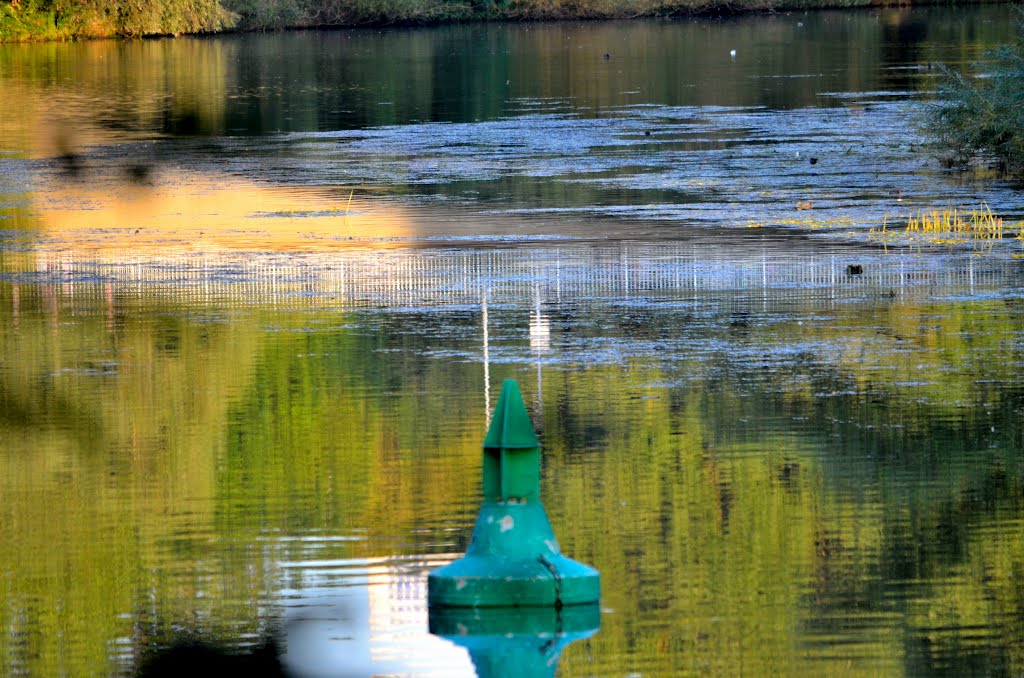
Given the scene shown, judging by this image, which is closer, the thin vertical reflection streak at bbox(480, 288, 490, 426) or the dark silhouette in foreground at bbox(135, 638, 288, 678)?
the dark silhouette in foreground at bbox(135, 638, 288, 678)

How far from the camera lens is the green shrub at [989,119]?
2381cm

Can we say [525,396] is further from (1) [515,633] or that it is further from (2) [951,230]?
(2) [951,230]

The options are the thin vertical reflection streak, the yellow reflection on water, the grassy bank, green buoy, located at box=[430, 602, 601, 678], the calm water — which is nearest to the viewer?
green buoy, located at box=[430, 602, 601, 678]

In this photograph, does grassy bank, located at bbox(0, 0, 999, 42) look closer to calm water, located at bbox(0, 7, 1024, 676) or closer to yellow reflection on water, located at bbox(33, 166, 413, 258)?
calm water, located at bbox(0, 7, 1024, 676)

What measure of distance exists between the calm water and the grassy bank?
5018 centimetres

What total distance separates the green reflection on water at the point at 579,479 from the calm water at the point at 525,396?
29mm

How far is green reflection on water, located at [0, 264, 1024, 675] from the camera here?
8.20 metres

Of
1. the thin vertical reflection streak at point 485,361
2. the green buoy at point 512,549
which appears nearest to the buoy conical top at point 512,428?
the green buoy at point 512,549

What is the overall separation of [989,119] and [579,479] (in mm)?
14938

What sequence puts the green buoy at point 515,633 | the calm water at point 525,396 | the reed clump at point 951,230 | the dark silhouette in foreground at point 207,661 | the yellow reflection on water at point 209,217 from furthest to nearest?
the yellow reflection on water at point 209,217
the reed clump at point 951,230
the calm water at point 525,396
the dark silhouette in foreground at point 207,661
the green buoy at point 515,633

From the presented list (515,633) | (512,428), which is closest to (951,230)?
(512,428)

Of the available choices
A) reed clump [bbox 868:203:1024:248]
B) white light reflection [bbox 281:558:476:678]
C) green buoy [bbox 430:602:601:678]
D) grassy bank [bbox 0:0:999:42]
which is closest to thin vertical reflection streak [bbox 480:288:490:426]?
white light reflection [bbox 281:558:476:678]

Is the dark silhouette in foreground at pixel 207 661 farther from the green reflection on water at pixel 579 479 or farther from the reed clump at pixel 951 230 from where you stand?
the reed clump at pixel 951 230

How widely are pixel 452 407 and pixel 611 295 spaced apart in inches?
165
